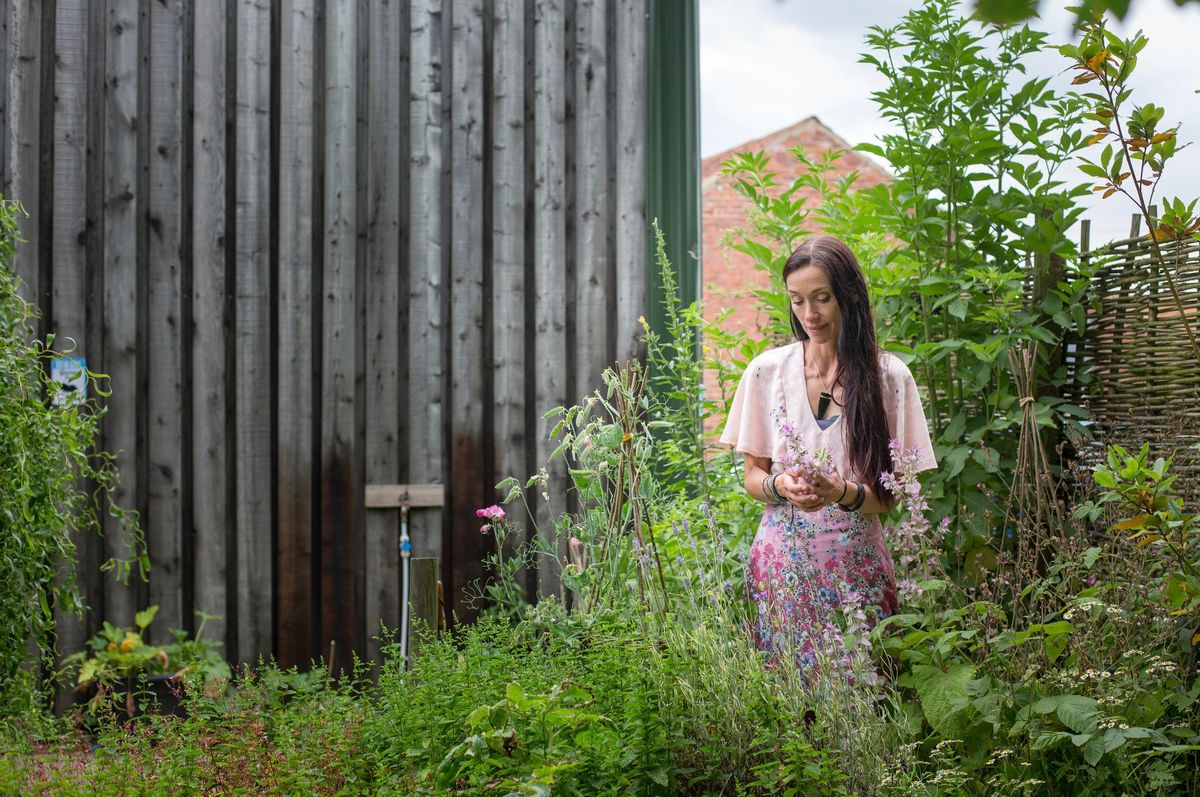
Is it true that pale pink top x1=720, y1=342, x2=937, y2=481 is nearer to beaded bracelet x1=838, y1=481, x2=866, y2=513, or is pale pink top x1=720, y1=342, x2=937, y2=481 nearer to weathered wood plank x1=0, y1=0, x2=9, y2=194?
beaded bracelet x1=838, y1=481, x2=866, y2=513

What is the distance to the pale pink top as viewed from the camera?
7.78 feet

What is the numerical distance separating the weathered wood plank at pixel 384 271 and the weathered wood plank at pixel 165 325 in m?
0.71

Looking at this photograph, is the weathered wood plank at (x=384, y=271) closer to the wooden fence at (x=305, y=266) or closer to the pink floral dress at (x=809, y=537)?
the wooden fence at (x=305, y=266)

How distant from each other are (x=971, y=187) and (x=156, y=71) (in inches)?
118

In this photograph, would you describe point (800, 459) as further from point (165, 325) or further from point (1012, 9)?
point (165, 325)

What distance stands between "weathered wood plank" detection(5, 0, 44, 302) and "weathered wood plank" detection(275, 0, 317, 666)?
2.91 ft

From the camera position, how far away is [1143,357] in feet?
9.37

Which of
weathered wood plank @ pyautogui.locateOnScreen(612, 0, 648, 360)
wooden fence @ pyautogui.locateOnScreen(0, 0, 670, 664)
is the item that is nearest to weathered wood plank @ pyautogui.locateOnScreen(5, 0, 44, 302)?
wooden fence @ pyautogui.locateOnScreen(0, 0, 670, 664)

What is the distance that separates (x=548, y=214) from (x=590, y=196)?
0.19m

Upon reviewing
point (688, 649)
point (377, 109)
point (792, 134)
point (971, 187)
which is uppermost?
point (792, 134)

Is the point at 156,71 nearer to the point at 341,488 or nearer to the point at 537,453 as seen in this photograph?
the point at 341,488

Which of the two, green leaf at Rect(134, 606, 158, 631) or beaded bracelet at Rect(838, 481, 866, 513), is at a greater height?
beaded bracelet at Rect(838, 481, 866, 513)

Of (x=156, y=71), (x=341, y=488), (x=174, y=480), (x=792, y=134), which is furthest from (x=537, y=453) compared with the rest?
(x=792, y=134)

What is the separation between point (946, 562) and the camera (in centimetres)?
293
